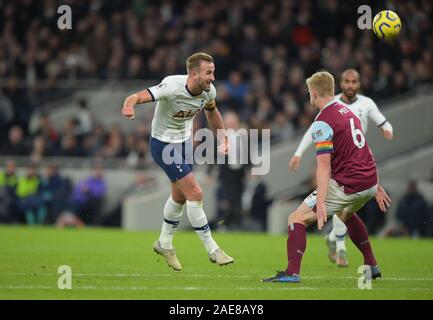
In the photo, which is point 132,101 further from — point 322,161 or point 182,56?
point 182,56

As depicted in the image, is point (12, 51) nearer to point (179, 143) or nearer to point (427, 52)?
point (427, 52)

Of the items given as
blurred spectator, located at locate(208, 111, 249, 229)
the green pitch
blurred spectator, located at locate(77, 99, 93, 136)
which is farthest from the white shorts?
blurred spectator, located at locate(77, 99, 93, 136)

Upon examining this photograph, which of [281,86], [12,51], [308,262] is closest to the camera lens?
[308,262]

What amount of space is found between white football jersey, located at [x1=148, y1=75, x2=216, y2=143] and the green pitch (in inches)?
66.5

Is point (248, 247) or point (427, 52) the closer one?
point (248, 247)

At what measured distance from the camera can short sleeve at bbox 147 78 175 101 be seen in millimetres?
10953

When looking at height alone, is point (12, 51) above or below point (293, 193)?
above

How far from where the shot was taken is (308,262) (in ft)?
44.6

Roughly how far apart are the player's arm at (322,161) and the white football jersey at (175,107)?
1915 millimetres

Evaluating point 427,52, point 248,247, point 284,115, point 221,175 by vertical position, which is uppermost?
point 427,52

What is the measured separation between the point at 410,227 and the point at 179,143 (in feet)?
34.8

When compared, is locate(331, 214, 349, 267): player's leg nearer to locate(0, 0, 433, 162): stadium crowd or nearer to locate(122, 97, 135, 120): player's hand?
locate(122, 97, 135, 120): player's hand

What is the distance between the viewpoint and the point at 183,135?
38.5ft

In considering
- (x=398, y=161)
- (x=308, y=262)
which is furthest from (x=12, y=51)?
(x=308, y=262)
